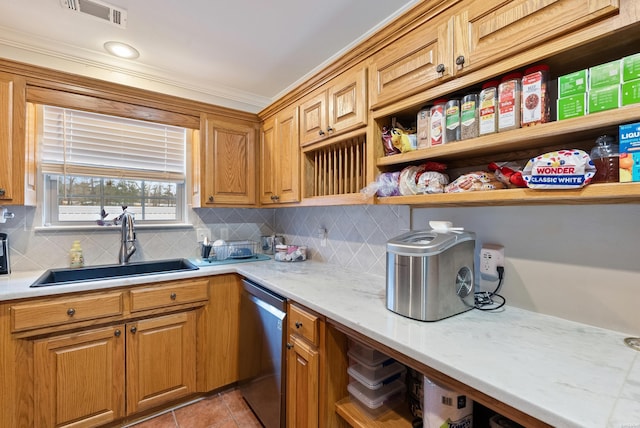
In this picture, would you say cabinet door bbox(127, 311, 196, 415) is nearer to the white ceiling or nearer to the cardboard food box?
the white ceiling

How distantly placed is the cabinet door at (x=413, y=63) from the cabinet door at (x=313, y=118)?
393 mm

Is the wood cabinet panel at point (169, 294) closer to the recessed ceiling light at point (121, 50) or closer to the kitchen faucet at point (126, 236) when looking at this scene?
the kitchen faucet at point (126, 236)

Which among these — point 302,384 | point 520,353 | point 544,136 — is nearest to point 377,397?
point 302,384

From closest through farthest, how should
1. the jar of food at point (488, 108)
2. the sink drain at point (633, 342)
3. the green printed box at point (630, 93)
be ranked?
the green printed box at point (630, 93) < the sink drain at point (633, 342) < the jar of food at point (488, 108)

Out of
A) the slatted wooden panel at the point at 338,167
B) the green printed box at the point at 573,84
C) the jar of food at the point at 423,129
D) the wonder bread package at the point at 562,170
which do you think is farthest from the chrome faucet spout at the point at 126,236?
the green printed box at the point at 573,84

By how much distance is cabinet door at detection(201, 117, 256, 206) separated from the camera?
2275 millimetres

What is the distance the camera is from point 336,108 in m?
1.69

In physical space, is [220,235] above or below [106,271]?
above

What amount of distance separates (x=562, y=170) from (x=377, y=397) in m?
1.08

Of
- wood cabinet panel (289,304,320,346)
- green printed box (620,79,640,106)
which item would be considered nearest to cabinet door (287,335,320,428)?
wood cabinet panel (289,304,320,346)

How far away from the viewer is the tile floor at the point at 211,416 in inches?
70.6

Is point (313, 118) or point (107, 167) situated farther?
point (107, 167)

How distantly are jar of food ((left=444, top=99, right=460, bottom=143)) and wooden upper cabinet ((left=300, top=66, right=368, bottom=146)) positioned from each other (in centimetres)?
43

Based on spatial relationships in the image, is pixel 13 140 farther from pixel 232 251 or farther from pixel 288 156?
pixel 288 156
